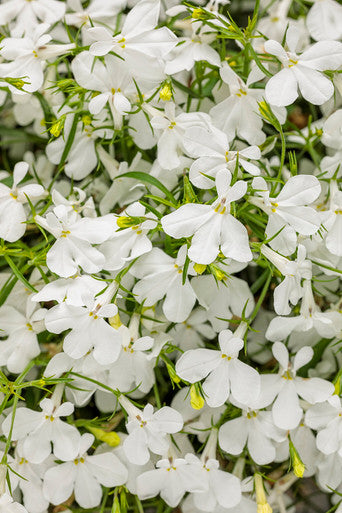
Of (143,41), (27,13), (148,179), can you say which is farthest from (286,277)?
(27,13)

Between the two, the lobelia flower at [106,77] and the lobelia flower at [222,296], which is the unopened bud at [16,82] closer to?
the lobelia flower at [106,77]

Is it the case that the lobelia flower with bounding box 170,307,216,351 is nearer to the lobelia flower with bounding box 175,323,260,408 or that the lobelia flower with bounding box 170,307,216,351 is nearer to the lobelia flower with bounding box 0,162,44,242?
the lobelia flower with bounding box 175,323,260,408

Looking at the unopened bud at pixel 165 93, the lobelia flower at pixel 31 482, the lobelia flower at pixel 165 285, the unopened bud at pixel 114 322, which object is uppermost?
the unopened bud at pixel 165 93

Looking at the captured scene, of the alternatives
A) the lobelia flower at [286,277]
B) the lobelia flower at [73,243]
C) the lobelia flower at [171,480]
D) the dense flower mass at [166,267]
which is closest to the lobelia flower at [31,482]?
the dense flower mass at [166,267]

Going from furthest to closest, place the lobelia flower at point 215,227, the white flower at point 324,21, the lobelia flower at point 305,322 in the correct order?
the white flower at point 324,21 → the lobelia flower at point 305,322 → the lobelia flower at point 215,227

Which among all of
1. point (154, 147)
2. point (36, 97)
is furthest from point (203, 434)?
point (36, 97)

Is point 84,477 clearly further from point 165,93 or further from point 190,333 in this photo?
point 165,93
